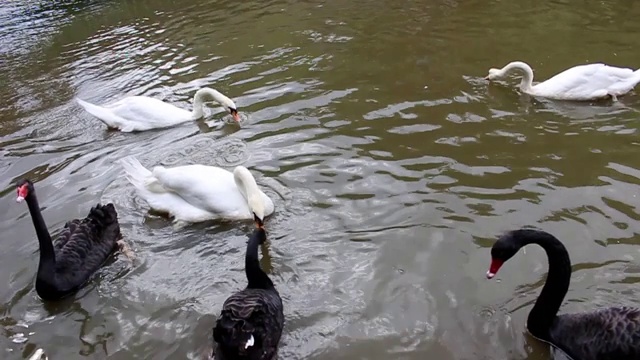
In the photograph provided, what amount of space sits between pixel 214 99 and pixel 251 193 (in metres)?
3.02

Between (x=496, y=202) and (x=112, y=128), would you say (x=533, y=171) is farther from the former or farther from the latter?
(x=112, y=128)

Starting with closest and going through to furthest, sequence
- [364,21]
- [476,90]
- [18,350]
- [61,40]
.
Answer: [18,350] < [476,90] < [364,21] < [61,40]

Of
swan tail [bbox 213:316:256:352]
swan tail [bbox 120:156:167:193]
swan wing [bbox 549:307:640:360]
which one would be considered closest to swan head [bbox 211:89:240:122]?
swan tail [bbox 120:156:167:193]

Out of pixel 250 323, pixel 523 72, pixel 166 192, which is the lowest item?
pixel 166 192

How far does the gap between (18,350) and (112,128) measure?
4275 millimetres

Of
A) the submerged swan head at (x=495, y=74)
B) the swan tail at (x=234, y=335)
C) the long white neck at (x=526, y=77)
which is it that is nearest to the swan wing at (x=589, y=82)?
the long white neck at (x=526, y=77)

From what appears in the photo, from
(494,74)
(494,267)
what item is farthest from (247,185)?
(494,74)

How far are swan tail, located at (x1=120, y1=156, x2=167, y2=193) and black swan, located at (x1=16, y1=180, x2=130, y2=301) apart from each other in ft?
2.10

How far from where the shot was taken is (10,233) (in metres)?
5.43

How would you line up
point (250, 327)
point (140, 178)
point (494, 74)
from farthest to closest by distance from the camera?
1. point (494, 74)
2. point (140, 178)
3. point (250, 327)

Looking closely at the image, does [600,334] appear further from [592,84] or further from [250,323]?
[592,84]

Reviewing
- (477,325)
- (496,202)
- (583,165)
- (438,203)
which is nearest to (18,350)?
(477,325)

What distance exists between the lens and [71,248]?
4664 mm

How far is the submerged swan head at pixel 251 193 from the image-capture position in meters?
4.78
